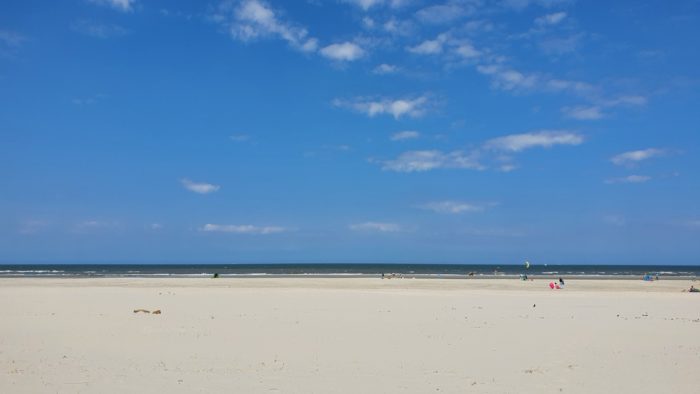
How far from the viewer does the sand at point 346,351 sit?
9.21m

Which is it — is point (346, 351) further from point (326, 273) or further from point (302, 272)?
point (302, 272)

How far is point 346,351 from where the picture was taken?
1220 cm

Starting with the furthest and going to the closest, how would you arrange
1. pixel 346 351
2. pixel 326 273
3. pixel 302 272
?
pixel 302 272, pixel 326 273, pixel 346 351

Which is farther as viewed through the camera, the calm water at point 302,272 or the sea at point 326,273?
the calm water at point 302,272

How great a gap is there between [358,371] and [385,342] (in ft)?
11.2

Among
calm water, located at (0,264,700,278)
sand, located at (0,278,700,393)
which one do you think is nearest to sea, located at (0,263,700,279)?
calm water, located at (0,264,700,278)

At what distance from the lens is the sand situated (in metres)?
9.21

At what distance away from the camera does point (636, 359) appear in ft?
37.6

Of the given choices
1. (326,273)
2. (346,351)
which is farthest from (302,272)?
(346,351)

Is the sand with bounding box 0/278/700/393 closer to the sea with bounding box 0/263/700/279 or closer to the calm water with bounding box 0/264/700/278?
the sea with bounding box 0/263/700/279

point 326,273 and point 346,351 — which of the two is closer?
point 346,351

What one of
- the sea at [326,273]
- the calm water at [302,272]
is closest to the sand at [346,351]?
the sea at [326,273]

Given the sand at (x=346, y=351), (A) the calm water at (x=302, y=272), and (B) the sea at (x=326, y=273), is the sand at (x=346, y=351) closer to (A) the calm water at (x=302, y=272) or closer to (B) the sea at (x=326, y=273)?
(B) the sea at (x=326, y=273)

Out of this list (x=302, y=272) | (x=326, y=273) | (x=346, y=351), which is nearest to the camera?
(x=346, y=351)
